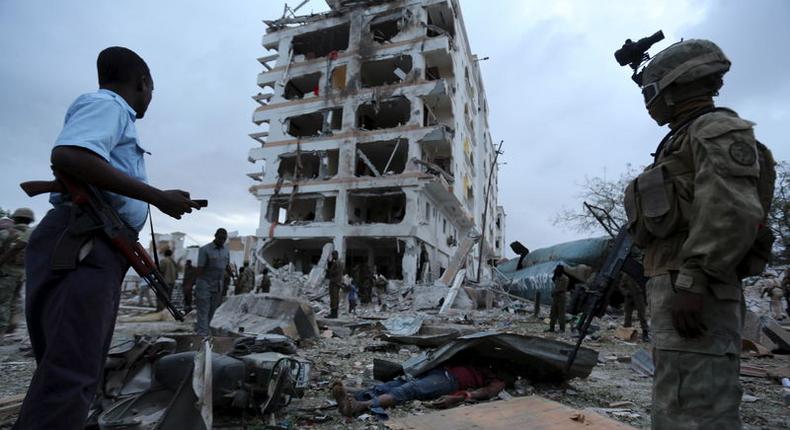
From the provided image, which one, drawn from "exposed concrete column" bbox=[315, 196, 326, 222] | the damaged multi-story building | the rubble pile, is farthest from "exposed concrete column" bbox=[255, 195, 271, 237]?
the rubble pile

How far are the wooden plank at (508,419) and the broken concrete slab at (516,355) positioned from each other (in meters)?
0.47

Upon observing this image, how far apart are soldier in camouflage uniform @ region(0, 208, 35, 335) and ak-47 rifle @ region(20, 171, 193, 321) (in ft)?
13.9

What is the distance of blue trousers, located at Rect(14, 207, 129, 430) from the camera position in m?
1.15

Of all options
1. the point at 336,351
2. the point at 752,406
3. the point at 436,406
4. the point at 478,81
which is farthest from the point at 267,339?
the point at 478,81

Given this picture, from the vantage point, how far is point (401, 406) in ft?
9.14

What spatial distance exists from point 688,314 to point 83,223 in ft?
6.80

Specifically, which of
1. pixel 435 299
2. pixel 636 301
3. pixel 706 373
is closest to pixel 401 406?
pixel 706 373

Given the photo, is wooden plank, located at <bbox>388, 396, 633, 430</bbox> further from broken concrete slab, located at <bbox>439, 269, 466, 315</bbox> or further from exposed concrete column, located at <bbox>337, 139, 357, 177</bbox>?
exposed concrete column, located at <bbox>337, 139, 357, 177</bbox>

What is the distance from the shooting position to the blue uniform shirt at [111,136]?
1285mm

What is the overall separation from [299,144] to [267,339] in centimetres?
1875

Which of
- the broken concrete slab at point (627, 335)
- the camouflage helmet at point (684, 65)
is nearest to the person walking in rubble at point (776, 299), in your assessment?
the broken concrete slab at point (627, 335)

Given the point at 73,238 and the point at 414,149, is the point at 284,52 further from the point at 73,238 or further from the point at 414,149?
the point at 73,238

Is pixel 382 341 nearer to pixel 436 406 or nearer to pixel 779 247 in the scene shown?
pixel 436 406

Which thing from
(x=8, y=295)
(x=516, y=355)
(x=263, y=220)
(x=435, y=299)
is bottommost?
(x=435, y=299)
